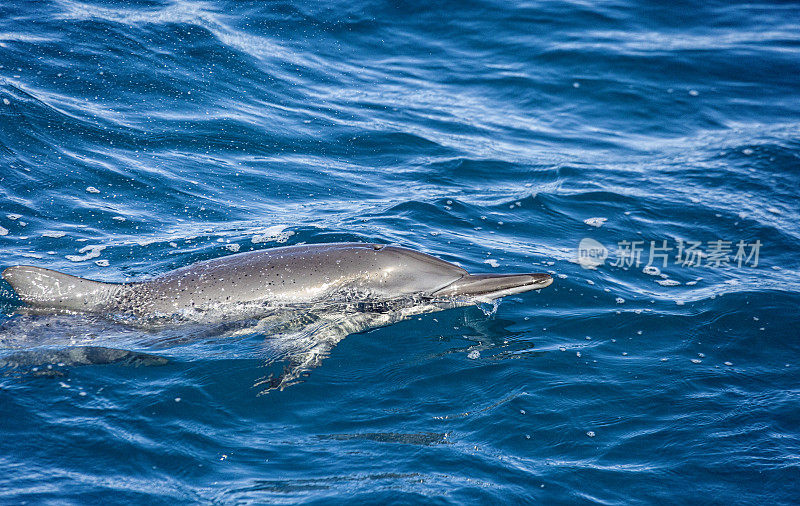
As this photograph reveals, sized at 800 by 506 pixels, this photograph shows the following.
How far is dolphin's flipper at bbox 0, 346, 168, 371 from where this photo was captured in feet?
25.2

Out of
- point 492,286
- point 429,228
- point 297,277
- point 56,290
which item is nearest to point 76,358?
point 56,290

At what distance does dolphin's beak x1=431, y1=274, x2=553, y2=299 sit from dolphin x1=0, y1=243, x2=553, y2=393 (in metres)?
0.01

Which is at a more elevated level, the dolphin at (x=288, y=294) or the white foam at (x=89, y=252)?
the white foam at (x=89, y=252)

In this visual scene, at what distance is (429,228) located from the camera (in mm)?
11789

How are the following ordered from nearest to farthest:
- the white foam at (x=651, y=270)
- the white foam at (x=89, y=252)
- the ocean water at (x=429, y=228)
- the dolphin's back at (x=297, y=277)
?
the ocean water at (x=429, y=228)
the dolphin's back at (x=297, y=277)
the white foam at (x=89, y=252)
the white foam at (x=651, y=270)

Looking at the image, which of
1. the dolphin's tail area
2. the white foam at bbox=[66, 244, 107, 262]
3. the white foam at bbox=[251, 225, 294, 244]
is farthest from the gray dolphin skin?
the white foam at bbox=[66, 244, 107, 262]

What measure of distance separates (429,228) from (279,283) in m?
3.72

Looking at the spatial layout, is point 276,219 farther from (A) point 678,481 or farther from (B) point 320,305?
(A) point 678,481

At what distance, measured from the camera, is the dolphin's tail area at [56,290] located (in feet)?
26.7

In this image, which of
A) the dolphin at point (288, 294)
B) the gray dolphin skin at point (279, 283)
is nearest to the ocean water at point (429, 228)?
the dolphin at point (288, 294)

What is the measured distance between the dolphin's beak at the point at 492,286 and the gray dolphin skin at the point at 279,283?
0.4 inches

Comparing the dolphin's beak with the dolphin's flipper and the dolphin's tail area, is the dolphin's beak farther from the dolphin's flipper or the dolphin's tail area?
the dolphin's tail area

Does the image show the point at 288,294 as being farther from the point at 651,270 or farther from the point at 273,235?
the point at 651,270

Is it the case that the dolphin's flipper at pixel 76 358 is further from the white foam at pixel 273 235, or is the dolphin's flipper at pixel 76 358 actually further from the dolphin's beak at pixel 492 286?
the dolphin's beak at pixel 492 286
